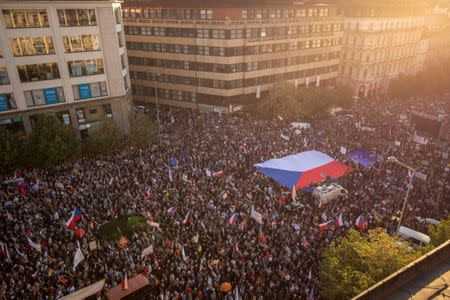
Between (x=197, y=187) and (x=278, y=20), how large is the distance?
1388 inches

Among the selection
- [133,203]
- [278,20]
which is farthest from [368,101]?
[133,203]

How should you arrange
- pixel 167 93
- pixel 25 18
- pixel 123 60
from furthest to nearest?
pixel 167 93
pixel 123 60
pixel 25 18

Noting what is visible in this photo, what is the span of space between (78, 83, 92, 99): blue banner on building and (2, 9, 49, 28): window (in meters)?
7.02

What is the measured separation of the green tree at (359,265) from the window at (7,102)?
34.1 metres

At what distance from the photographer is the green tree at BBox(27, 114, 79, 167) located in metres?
31.5

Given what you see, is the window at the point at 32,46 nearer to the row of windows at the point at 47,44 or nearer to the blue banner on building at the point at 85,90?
the row of windows at the point at 47,44

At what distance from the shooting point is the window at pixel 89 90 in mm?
38531

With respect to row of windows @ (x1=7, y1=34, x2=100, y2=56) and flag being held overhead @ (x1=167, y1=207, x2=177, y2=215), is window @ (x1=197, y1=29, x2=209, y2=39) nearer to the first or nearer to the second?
row of windows @ (x1=7, y1=34, x2=100, y2=56)

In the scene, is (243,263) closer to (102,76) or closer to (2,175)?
(2,175)

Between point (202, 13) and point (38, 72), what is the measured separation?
24.4 metres

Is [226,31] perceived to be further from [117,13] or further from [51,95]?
[51,95]

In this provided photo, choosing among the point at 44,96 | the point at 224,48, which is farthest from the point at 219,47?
the point at 44,96

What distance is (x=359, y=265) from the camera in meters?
16.2

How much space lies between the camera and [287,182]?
2864 cm
